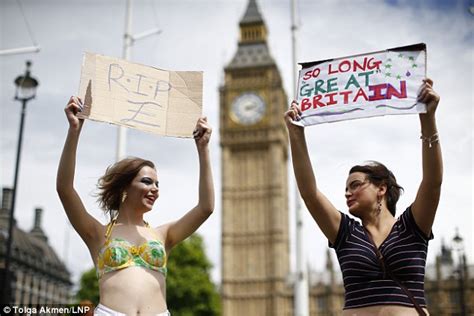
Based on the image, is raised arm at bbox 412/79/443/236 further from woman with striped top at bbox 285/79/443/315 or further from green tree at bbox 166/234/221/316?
green tree at bbox 166/234/221/316

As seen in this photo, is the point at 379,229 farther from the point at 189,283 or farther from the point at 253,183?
the point at 253,183

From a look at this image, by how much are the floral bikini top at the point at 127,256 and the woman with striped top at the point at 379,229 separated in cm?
83

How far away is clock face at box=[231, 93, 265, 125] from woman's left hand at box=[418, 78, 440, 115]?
6610 centimetres

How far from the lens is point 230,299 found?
65625 millimetres

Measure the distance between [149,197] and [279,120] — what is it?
6647 centimetres

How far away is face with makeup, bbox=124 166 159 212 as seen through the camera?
3.58 metres

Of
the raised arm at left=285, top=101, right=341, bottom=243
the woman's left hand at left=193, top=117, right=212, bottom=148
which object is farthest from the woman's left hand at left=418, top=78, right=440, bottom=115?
the woman's left hand at left=193, top=117, right=212, bottom=148

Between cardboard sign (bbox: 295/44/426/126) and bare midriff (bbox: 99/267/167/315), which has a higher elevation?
cardboard sign (bbox: 295/44/426/126)

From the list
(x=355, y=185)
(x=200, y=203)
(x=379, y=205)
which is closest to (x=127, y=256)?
(x=200, y=203)

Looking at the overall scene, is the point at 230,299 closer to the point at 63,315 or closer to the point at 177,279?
the point at 177,279

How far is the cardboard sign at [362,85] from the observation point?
3.60m

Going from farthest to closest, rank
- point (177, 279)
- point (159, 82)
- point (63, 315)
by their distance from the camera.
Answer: point (177, 279) → point (63, 315) → point (159, 82)

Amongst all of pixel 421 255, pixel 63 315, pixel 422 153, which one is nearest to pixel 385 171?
pixel 422 153

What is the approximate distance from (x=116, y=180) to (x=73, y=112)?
1.45 feet
